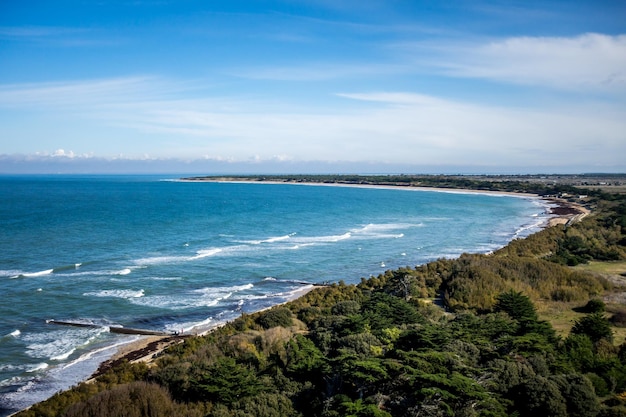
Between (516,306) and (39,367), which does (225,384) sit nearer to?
(39,367)

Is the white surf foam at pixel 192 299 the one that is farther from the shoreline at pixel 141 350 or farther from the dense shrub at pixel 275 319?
the dense shrub at pixel 275 319

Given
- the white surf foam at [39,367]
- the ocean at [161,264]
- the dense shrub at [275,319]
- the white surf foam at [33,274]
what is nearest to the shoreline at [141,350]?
the ocean at [161,264]

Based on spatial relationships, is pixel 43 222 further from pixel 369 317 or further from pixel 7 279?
pixel 369 317

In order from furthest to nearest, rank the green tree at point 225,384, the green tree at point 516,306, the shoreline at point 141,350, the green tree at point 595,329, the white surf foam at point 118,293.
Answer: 1. the white surf foam at point 118,293
2. the shoreline at point 141,350
3. the green tree at point 516,306
4. the green tree at point 595,329
5. the green tree at point 225,384

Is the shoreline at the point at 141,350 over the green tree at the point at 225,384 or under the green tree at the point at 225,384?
under

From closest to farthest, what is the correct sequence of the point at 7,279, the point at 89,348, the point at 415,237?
the point at 89,348 < the point at 7,279 < the point at 415,237

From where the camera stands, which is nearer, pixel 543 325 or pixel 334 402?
pixel 334 402

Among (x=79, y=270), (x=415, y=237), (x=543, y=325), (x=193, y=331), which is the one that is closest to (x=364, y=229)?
(x=415, y=237)
